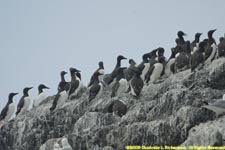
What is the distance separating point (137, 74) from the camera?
79.1ft

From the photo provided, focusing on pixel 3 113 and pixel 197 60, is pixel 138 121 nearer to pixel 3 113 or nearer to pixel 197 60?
pixel 197 60

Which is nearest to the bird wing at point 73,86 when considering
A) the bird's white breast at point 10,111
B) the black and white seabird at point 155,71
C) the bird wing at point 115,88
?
the bird wing at point 115,88

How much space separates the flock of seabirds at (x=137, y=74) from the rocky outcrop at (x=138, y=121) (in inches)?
15.0

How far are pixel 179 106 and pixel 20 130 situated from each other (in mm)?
6820

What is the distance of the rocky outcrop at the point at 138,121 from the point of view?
1917 centimetres

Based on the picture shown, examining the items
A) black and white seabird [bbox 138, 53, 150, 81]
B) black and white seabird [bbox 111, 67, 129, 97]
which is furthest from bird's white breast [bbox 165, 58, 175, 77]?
black and white seabird [bbox 111, 67, 129, 97]

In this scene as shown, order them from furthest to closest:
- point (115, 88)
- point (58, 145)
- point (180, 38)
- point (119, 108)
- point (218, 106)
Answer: point (180, 38) < point (115, 88) < point (119, 108) < point (58, 145) < point (218, 106)

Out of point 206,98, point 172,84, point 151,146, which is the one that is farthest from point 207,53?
point 151,146

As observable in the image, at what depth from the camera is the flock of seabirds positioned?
2458cm

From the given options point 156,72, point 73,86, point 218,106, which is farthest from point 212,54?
point 218,106

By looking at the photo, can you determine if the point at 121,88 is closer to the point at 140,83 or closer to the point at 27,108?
the point at 140,83

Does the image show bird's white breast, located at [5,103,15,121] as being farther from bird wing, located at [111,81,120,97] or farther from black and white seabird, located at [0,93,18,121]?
bird wing, located at [111,81,120,97]

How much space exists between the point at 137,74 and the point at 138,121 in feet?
10.9

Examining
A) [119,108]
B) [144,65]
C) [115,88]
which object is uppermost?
[144,65]
